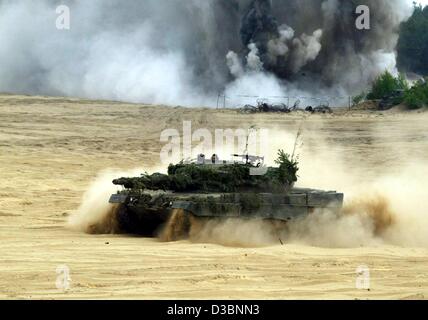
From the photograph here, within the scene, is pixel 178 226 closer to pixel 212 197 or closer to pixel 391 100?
pixel 212 197

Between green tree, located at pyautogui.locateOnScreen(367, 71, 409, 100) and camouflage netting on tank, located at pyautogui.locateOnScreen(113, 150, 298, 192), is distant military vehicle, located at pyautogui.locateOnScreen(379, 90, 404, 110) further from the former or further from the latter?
camouflage netting on tank, located at pyautogui.locateOnScreen(113, 150, 298, 192)

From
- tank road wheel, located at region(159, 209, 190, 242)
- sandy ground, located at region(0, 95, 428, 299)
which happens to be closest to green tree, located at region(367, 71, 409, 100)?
sandy ground, located at region(0, 95, 428, 299)

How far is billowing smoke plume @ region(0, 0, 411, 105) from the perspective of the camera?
43.6m

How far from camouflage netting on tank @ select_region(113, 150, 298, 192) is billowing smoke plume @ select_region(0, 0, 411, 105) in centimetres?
2568

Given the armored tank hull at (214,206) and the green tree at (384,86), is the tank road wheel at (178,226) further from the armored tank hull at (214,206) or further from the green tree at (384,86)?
the green tree at (384,86)

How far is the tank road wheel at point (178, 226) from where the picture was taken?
A: 14805mm

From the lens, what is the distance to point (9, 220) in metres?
17.4

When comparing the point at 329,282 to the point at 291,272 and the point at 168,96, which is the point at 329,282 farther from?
the point at 168,96

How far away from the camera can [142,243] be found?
1446 centimetres

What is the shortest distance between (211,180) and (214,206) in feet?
3.78

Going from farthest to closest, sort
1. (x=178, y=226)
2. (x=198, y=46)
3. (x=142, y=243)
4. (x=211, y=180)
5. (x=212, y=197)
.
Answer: (x=198, y=46)
(x=211, y=180)
(x=212, y=197)
(x=178, y=226)
(x=142, y=243)

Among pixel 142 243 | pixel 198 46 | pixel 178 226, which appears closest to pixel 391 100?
pixel 198 46
